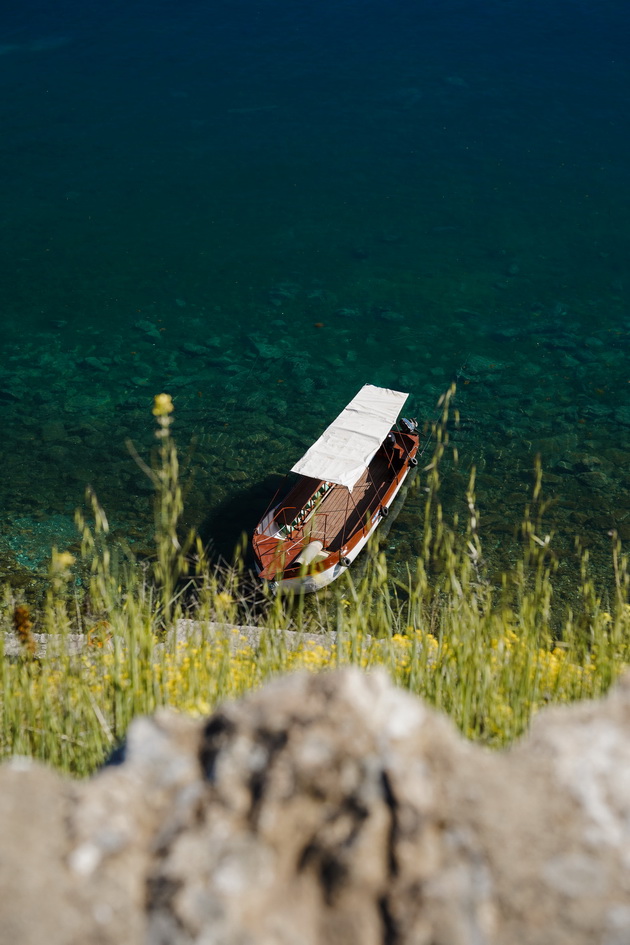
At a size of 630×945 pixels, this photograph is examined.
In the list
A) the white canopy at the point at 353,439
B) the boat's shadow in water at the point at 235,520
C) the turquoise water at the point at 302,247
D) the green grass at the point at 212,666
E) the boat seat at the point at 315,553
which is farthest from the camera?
the turquoise water at the point at 302,247

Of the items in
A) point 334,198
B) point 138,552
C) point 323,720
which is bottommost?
point 138,552

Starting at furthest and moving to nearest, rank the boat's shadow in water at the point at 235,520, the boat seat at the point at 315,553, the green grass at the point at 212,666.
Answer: the boat's shadow in water at the point at 235,520
the boat seat at the point at 315,553
the green grass at the point at 212,666

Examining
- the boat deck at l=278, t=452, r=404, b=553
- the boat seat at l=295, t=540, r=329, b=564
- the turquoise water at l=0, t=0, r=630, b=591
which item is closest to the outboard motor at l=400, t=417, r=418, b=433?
Result: the boat deck at l=278, t=452, r=404, b=553

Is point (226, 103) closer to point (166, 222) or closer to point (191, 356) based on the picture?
point (166, 222)

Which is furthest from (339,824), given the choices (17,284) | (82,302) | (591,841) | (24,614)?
(17,284)

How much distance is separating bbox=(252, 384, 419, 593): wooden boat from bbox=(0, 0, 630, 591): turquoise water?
2.29 ft

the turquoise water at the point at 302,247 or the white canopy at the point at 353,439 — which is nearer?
the white canopy at the point at 353,439

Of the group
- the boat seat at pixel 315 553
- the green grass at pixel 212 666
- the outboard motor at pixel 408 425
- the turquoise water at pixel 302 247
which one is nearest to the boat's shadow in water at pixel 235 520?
the turquoise water at pixel 302 247

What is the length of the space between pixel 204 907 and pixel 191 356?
56.4 feet

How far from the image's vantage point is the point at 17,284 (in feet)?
70.1

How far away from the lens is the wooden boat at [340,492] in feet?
40.0

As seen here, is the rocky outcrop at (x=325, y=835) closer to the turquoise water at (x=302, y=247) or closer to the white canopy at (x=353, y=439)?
the turquoise water at (x=302, y=247)

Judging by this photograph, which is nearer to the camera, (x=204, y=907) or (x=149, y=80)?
(x=204, y=907)

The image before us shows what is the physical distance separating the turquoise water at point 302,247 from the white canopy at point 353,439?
4.50 feet
